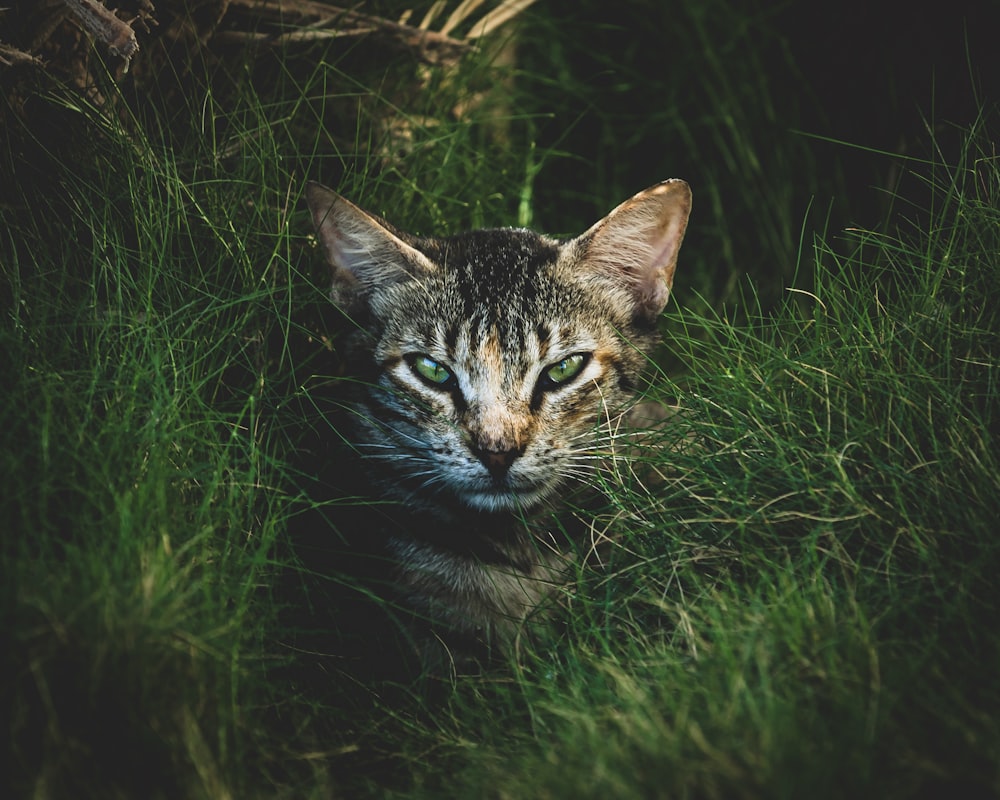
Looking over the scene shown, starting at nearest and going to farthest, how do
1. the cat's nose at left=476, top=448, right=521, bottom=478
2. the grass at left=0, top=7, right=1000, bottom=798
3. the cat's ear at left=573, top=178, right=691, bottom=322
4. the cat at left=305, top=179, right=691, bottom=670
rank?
the grass at left=0, top=7, right=1000, bottom=798 → the cat's nose at left=476, top=448, right=521, bottom=478 → the cat at left=305, top=179, right=691, bottom=670 → the cat's ear at left=573, top=178, right=691, bottom=322

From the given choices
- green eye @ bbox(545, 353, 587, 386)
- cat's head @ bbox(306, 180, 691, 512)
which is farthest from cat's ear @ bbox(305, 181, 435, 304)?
green eye @ bbox(545, 353, 587, 386)

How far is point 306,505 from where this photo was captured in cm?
260

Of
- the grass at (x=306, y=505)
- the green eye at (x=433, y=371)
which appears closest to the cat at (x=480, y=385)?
the green eye at (x=433, y=371)

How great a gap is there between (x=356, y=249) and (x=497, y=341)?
0.50 m

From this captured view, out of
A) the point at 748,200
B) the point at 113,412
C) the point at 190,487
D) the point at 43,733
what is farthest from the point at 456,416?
the point at 748,200

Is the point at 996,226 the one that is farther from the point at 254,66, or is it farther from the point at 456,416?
the point at 254,66

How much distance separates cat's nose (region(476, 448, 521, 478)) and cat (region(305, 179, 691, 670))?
38 millimetres

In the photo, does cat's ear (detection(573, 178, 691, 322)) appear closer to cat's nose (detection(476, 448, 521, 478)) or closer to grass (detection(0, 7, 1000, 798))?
grass (detection(0, 7, 1000, 798))

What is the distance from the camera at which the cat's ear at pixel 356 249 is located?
2.46 m

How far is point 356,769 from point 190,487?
0.77 meters

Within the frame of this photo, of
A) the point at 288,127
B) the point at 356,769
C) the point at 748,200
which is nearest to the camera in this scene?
the point at 356,769

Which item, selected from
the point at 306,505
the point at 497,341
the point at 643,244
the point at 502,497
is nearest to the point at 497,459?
the point at 502,497

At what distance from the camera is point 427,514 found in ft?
8.26

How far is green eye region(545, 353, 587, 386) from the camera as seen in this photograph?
2.47 metres
